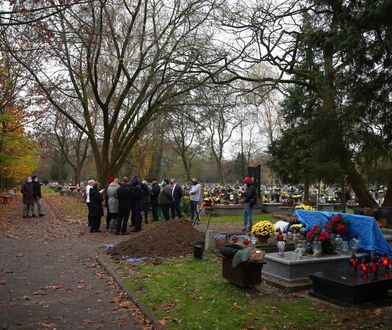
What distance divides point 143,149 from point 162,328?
4386 cm

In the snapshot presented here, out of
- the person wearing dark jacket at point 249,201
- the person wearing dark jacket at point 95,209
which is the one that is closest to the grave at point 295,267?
the person wearing dark jacket at point 249,201

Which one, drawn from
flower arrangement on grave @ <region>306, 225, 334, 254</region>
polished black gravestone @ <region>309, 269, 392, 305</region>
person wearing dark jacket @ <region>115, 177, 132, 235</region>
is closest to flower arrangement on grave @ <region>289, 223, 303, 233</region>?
flower arrangement on grave @ <region>306, 225, 334, 254</region>

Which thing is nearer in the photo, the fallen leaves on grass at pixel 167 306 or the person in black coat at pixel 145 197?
the fallen leaves on grass at pixel 167 306

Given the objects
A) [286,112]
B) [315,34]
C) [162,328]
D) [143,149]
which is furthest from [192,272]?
[143,149]

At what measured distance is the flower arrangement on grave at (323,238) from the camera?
29.3 ft

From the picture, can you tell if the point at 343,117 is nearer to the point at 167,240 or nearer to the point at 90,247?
the point at 167,240

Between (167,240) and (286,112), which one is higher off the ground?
(286,112)

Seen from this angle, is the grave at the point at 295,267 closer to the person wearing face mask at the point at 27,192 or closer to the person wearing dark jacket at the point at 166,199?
the person wearing dark jacket at the point at 166,199

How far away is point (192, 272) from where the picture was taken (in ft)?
31.0

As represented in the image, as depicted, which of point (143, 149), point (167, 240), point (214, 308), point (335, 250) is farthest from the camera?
point (143, 149)

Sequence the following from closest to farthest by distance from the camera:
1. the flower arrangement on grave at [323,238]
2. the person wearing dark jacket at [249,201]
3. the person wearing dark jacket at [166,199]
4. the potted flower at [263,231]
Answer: the flower arrangement on grave at [323,238]
the potted flower at [263,231]
the person wearing dark jacket at [249,201]
the person wearing dark jacket at [166,199]

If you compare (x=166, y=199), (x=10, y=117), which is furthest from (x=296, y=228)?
(x=10, y=117)

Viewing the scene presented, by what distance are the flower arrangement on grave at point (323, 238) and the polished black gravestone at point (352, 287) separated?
4.37ft

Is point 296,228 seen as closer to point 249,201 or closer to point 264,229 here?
point 264,229
